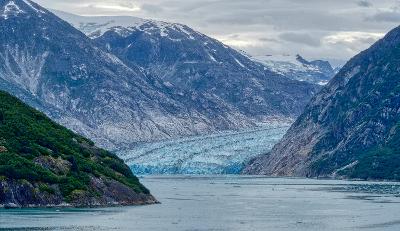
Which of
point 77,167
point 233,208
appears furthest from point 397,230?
point 77,167

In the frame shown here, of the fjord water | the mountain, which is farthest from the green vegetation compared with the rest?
the fjord water

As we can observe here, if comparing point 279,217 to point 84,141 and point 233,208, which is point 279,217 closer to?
point 233,208

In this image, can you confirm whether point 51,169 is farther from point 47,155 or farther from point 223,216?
point 223,216

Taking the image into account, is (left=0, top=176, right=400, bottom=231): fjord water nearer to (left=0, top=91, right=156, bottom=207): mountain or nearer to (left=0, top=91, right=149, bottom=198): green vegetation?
(left=0, top=91, right=156, bottom=207): mountain

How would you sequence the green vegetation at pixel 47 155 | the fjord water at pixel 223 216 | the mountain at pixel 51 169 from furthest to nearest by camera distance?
the green vegetation at pixel 47 155 < the mountain at pixel 51 169 < the fjord water at pixel 223 216

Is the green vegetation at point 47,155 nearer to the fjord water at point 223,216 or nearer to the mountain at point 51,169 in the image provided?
the mountain at point 51,169

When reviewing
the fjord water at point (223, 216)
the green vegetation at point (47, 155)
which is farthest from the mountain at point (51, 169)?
the fjord water at point (223, 216)

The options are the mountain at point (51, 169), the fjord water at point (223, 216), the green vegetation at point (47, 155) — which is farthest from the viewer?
the green vegetation at point (47, 155)
